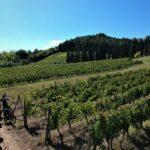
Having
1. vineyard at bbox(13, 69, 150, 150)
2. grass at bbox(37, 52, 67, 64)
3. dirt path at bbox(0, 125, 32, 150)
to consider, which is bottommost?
dirt path at bbox(0, 125, 32, 150)

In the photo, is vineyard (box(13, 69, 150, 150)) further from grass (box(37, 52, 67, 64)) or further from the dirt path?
grass (box(37, 52, 67, 64))

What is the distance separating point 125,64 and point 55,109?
60604 millimetres

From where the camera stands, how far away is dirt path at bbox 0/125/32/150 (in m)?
22.7

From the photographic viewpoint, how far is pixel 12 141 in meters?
24.0

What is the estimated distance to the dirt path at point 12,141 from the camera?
2270cm

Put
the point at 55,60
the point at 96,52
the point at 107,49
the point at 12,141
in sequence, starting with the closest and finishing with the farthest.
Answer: the point at 12,141
the point at 55,60
the point at 107,49
the point at 96,52

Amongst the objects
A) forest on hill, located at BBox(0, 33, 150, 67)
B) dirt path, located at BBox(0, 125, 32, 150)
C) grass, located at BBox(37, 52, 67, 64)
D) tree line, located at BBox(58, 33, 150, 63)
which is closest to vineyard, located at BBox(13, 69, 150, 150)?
dirt path, located at BBox(0, 125, 32, 150)

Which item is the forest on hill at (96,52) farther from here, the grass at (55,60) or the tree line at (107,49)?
the grass at (55,60)

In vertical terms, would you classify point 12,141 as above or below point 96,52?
below

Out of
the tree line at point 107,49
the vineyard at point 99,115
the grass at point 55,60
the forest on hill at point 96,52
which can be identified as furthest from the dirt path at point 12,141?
the tree line at point 107,49

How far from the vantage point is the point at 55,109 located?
27.1 metres

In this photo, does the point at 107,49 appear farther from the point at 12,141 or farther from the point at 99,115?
the point at 12,141

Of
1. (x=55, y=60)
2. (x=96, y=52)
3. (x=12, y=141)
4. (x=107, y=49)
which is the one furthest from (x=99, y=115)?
(x=96, y=52)

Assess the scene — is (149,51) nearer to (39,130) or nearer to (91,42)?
(91,42)
